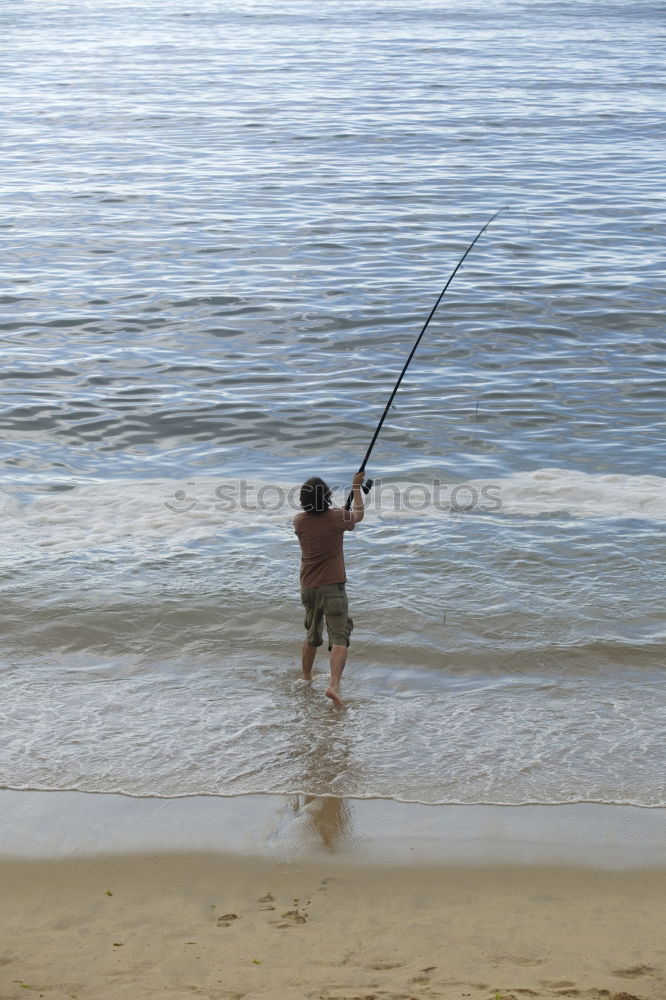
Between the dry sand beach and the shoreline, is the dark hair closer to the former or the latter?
the shoreline

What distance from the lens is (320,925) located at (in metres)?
4.43

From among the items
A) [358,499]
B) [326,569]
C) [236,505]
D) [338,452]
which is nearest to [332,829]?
[326,569]

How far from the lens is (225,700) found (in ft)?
21.3

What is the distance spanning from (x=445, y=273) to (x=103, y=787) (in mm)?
12148

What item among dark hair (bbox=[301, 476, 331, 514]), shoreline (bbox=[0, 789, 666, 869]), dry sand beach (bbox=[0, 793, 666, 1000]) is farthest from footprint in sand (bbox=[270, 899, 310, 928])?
dark hair (bbox=[301, 476, 331, 514])

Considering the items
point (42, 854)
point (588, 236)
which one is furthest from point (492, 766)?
point (588, 236)

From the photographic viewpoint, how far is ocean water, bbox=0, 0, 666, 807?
20.0ft

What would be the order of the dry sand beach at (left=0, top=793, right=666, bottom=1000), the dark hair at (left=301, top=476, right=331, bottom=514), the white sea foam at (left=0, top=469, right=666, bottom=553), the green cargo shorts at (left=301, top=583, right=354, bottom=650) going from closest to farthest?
the dry sand beach at (left=0, top=793, right=666, bottom=1000), the dark hair at (left=301, top=476, right=331, bottom=514), the green cargo shorts at (left=301, top=583, right=354, bottom=650), the white sea foam at (left=0, top=469, right=666, bottom=553)

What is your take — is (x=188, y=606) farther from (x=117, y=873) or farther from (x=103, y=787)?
(x=117, y=873)

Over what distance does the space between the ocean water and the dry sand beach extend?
647 mm

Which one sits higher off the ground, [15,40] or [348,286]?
[15,40]

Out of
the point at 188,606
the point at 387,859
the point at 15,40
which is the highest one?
the point at 15,40

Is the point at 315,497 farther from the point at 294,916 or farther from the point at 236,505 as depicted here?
the point at 236,505

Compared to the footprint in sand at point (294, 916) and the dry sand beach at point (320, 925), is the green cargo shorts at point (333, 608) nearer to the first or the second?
the dry sand beach at point (320, 925)
